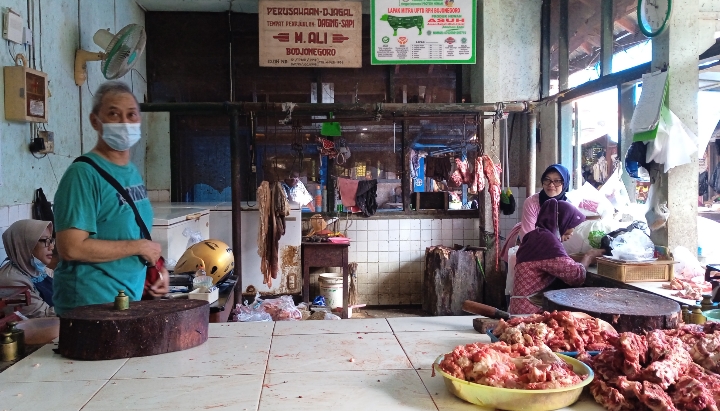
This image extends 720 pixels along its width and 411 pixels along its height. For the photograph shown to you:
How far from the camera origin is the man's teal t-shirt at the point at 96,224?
2223 mm

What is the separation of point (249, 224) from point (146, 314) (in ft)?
15.3

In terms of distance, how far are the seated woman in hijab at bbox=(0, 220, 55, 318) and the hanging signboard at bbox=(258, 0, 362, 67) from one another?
362 centimetres

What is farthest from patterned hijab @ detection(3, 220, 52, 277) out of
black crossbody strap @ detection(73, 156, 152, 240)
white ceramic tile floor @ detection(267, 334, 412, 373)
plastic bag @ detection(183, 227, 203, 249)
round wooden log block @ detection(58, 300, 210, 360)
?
white ceramic tile floor @ detection(267, 334, 412, 373)

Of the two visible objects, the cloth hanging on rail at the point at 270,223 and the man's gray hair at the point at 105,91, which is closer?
the man's gray hair at the point at 105,91

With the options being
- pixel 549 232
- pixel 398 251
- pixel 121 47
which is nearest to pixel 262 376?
pixel 549 232

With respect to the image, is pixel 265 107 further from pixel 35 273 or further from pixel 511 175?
pixel 511 175

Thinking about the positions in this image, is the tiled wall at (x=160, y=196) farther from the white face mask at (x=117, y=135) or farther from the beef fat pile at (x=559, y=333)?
the beef fat pile at (x=559, y=333)

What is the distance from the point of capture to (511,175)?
26.1 feet

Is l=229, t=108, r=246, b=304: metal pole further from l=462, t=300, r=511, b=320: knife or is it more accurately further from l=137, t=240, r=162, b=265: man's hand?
l=462, t=300, r=511, b=320: knife

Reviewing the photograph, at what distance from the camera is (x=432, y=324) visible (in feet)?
8.66

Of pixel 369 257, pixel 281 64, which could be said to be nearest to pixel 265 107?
pixel 281 64

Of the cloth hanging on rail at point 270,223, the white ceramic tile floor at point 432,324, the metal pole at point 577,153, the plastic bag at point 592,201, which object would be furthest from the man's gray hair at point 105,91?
the metal pole at point 577,153

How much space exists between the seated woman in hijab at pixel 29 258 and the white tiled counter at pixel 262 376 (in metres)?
1.75

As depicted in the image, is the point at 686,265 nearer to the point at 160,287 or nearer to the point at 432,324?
the point at 432,324
